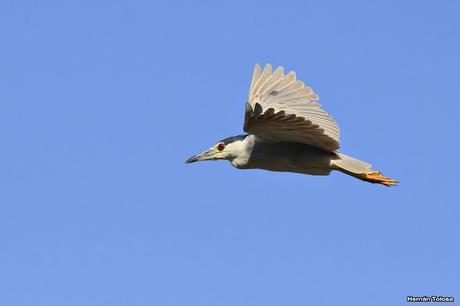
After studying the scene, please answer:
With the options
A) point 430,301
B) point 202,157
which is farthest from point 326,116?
point 430,301

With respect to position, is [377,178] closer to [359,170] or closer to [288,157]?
[359,170]

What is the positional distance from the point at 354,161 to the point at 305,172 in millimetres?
675

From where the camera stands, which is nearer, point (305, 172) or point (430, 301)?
point (430, 301)

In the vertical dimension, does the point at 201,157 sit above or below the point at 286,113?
below

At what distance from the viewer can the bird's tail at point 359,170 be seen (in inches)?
380

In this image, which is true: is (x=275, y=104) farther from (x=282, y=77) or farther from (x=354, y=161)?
(x=354, y=161)

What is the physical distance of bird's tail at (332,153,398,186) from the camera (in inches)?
380

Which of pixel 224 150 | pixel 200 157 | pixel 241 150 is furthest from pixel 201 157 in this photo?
pixel 241 150

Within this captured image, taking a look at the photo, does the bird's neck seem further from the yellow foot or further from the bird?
the yellow foot

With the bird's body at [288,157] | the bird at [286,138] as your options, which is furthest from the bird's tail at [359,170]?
the bird's body at [288,157]

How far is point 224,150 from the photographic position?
10297 mm

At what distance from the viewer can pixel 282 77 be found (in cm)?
1067

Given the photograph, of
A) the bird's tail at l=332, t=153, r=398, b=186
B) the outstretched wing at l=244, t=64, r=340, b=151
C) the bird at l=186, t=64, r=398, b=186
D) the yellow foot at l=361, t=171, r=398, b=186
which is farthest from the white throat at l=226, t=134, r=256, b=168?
the yellow foot at l=361, t=171, r=398, b=186

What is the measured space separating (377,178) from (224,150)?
7.09 feet
